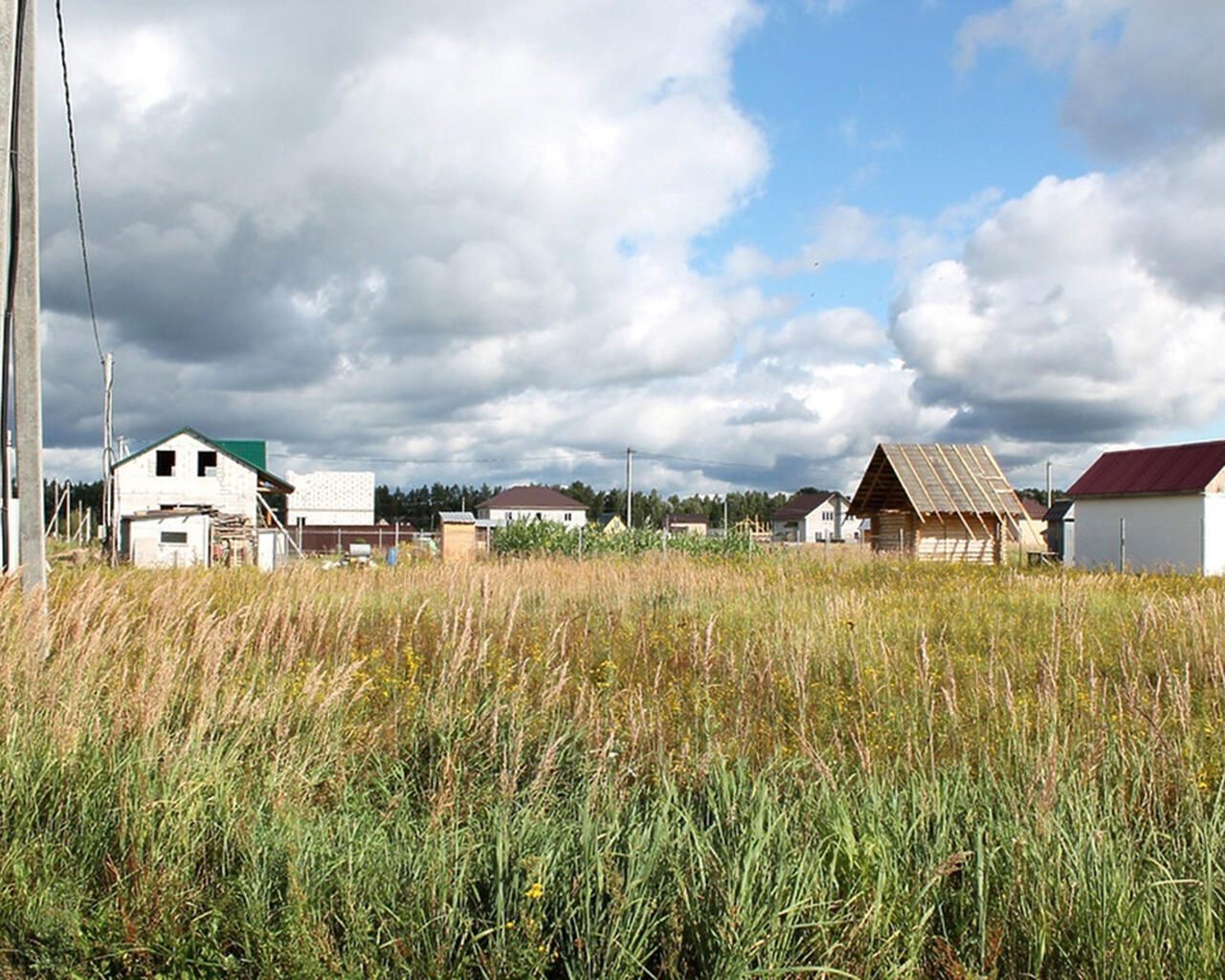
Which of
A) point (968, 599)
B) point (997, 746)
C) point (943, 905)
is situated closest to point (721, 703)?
point (997, 746)

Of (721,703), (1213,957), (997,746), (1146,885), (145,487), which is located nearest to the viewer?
(1213,957)

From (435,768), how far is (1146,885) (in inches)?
109

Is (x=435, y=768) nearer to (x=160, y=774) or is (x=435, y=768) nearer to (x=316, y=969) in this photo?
(x=160, y=774)

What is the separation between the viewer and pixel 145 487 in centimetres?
4597

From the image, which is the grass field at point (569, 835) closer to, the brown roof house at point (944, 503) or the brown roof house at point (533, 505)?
the brown roof house at point (944, 503)

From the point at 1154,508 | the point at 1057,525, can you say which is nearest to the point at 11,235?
the point at 1154,508

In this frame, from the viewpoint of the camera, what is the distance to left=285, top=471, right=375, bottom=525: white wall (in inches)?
2761

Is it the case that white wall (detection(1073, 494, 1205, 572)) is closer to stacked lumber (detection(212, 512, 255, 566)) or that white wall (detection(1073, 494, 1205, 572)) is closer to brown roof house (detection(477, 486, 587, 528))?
stacked lumber (detection(212, 512, 255, 566))

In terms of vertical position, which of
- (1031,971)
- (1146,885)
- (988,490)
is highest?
(988,490)

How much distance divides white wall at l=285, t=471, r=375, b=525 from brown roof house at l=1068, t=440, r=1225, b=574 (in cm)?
5121

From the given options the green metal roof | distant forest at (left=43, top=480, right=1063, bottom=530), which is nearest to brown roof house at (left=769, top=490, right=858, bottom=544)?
distant forest at (left=43, top=480, right=1063, bottom=530)

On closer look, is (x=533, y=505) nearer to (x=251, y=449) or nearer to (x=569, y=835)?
(x=251, y=449)

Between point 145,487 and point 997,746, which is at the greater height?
point 145,487

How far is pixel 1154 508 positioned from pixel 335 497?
55784mm
